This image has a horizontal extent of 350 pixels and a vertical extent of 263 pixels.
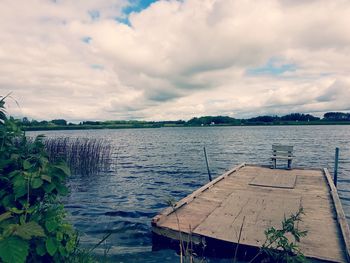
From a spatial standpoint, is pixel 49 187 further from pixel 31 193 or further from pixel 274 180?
pixel 274 180

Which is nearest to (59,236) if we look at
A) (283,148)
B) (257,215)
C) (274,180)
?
(257,215)

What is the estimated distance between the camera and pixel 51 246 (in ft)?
8.54

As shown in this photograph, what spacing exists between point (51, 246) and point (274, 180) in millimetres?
11087

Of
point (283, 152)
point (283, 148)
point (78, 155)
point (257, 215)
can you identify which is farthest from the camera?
point (78, 155)

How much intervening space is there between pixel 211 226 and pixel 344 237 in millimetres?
2797

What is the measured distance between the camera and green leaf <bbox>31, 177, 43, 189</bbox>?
2439mm

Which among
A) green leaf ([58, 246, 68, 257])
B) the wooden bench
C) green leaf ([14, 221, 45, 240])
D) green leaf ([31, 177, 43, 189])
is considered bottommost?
the wooden bench

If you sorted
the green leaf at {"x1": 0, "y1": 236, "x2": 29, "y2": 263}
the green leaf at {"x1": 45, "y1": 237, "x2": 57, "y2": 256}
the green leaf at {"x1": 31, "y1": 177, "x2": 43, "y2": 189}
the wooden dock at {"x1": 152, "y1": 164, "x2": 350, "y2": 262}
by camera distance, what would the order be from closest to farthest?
the green leaf at {"x1": 0, "y1": 236, "x2": 29, "y2": 263}, the green leaf at {"x1": 31, "y1": 177, "x2": 43, "y2": 189}, the green leaf at {"x1": 45, "y1": 237, "x2": 57, "y2": 256}, the wooden dock at {"x1": 152, "y1": 164, "x2": 350, "y2": 262}

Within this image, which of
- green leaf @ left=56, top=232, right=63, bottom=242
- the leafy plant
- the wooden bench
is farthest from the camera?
the wooden bench

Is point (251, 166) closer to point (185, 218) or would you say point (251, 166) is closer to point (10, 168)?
point (185, 218)

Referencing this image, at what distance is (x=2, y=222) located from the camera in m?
2.42

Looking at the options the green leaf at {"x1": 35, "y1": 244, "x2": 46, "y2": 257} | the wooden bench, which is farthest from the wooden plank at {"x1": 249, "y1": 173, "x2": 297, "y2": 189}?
the green leaf at {"x1": 35, "y1": 244, "x2": 46, "y2": 257}

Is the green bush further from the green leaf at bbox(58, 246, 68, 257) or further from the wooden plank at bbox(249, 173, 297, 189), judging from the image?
the wooden plank at bbox(249, 173, 297, 189)

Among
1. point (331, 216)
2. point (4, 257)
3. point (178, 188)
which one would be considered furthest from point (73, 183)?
point (4, 257)
